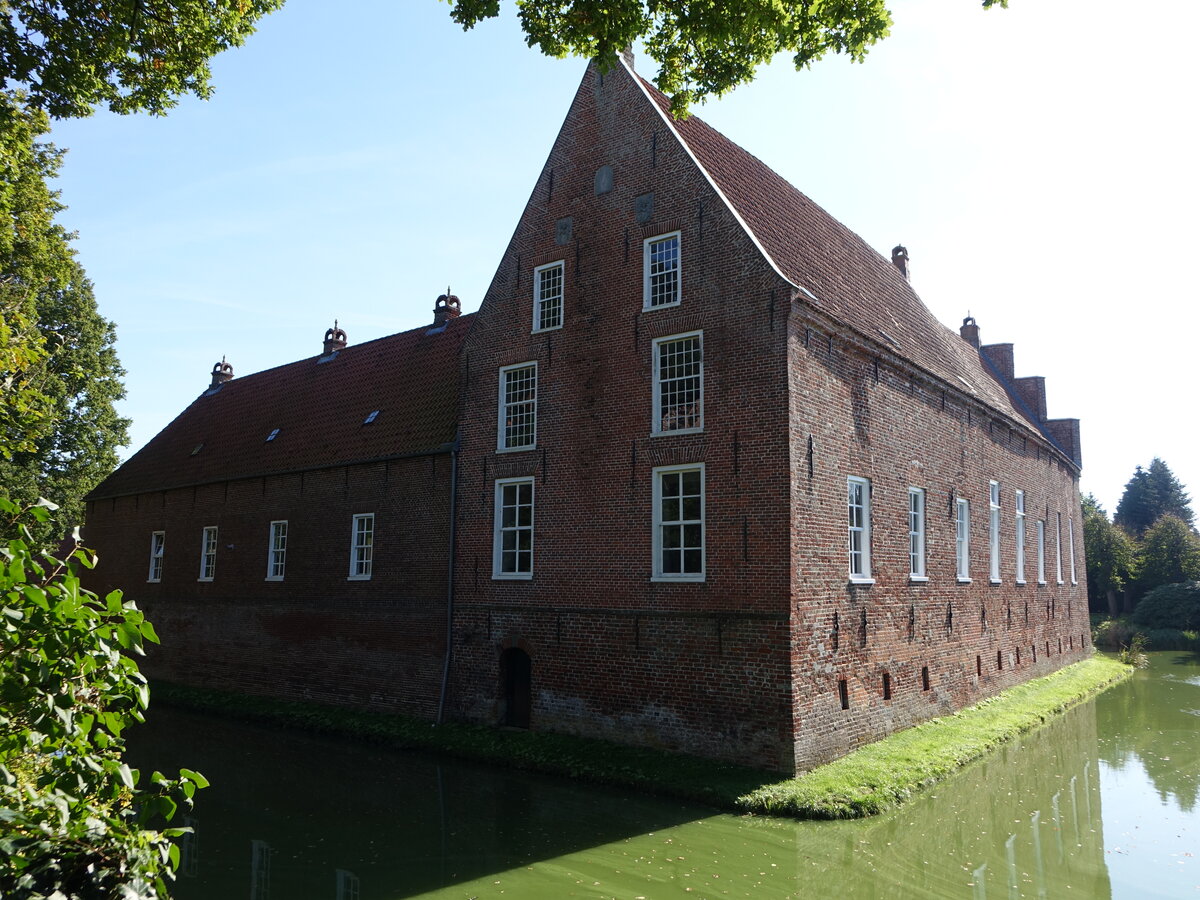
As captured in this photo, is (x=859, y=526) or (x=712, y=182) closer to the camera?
(x=712, y=182)

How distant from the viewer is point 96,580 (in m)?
28.7

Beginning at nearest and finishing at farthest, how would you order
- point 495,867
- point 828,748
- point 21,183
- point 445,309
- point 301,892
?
point 301,892
point 495,867
point 828,748
point 21,183
point 445,309

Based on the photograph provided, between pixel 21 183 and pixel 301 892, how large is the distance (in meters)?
13.3

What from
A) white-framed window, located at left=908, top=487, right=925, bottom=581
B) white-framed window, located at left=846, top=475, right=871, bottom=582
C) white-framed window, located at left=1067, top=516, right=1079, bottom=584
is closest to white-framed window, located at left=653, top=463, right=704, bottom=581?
white-framed window, located at left=846, top=475, right=871, bottom=582

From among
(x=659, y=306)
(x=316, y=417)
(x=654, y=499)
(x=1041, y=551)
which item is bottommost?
(x=1041, y=551)

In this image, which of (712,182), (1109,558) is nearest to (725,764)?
(712,182)

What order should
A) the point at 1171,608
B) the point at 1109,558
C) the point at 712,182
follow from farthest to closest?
1. the point at 1109,558
2. the point at 1171,608
3. the point at 712,182

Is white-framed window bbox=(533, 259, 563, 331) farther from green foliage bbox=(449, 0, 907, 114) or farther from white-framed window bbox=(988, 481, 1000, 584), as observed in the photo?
white-framed window bbox=(988, 481, 1000, 584)

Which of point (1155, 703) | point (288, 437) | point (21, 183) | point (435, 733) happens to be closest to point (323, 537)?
point (288, 437)

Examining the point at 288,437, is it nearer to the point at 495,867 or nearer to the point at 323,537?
the point at 323,537

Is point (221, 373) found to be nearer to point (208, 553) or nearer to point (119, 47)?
point (208, 553)

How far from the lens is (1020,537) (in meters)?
23.7

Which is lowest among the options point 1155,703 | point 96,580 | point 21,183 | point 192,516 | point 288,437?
point 1155,703

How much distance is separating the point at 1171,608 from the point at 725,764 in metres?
40.4
